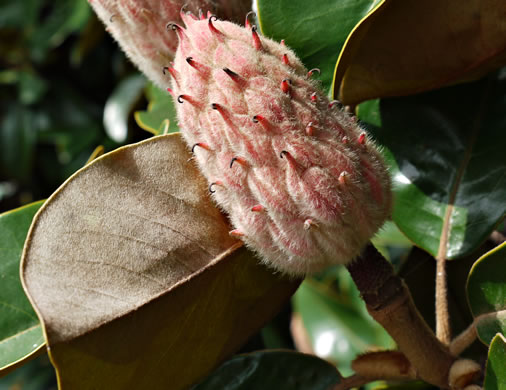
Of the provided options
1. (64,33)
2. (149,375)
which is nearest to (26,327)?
(149,375)

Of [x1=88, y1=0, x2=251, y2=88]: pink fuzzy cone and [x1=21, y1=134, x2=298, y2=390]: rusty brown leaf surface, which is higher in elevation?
[x1=88, y1=0, x2=251, y2=88]: pink fuzzy cone

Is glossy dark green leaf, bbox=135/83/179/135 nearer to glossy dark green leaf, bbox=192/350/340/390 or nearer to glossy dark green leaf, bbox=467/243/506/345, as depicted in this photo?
glossy dark green leaf, bbox=192/350/340/390

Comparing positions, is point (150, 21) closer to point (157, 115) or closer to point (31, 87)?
point (157, 115)

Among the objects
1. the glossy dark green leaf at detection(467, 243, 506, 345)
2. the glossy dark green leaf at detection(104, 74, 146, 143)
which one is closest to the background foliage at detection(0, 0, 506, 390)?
→ the glossy dark green leaf at detection(467, 243, 506, 345)

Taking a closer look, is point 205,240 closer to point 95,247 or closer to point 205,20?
point 95,247

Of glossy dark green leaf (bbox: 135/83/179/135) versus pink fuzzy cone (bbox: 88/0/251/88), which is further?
glossy dark green leaf (bbox: 135/83/179/135)

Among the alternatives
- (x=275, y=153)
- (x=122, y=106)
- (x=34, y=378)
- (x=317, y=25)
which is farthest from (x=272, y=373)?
(x=34, y=378)
